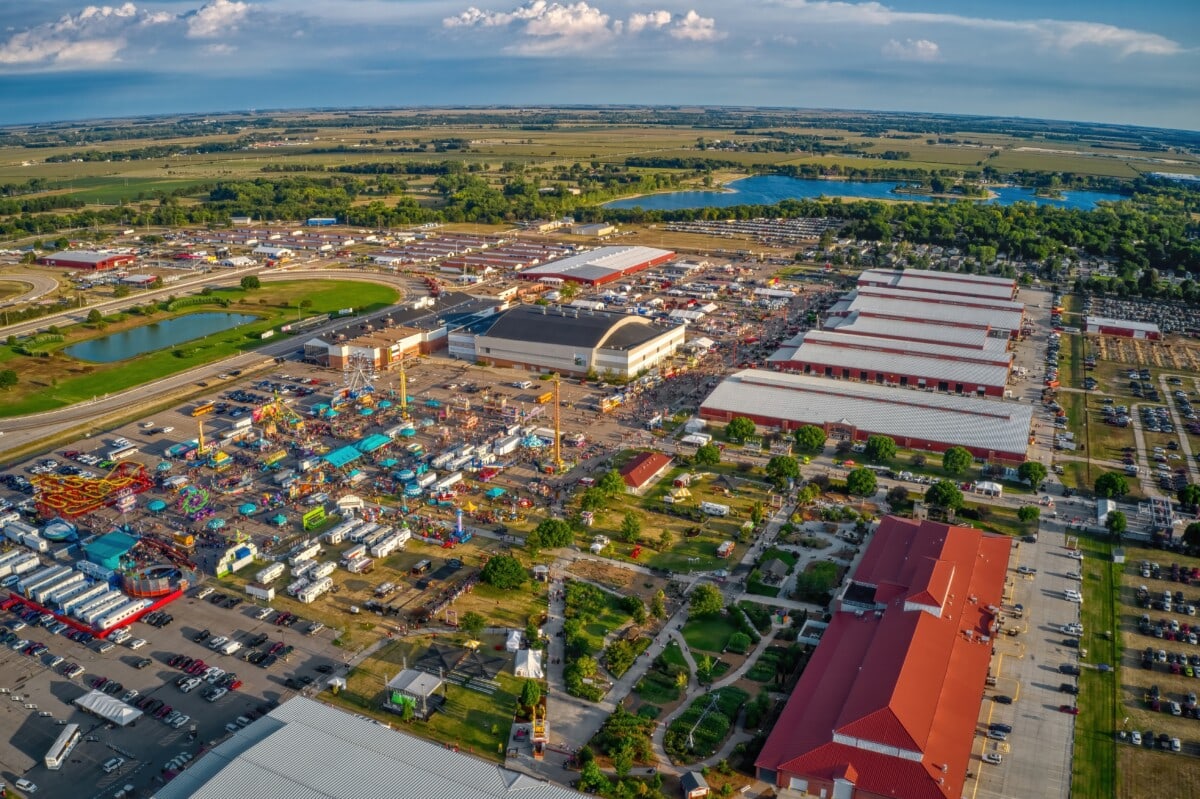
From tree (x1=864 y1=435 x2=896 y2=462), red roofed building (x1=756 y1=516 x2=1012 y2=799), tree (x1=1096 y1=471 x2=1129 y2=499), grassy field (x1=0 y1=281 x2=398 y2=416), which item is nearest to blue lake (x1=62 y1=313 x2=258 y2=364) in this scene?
grassy field (x1=0 y1=281 x2=398 y2=416)

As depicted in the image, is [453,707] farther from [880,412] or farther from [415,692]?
[880,412]

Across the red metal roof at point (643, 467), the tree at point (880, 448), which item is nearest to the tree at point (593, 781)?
the red metal roof at point (643, 467)

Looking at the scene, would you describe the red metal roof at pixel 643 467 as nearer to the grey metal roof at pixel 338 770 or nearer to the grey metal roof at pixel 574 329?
the grey metal roof at pixel 574 329

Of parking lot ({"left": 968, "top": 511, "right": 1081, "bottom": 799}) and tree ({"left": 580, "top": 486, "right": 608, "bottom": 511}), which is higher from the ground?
tree ({"left": 580, "top": 486, "right": 608, "bottom": 511})

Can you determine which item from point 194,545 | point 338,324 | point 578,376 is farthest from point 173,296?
point 194,545

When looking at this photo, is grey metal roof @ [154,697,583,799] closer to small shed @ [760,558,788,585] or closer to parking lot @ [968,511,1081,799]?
parking lot @ [968,511,1081,799]

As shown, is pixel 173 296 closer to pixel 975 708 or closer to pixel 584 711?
pixel 584 711
